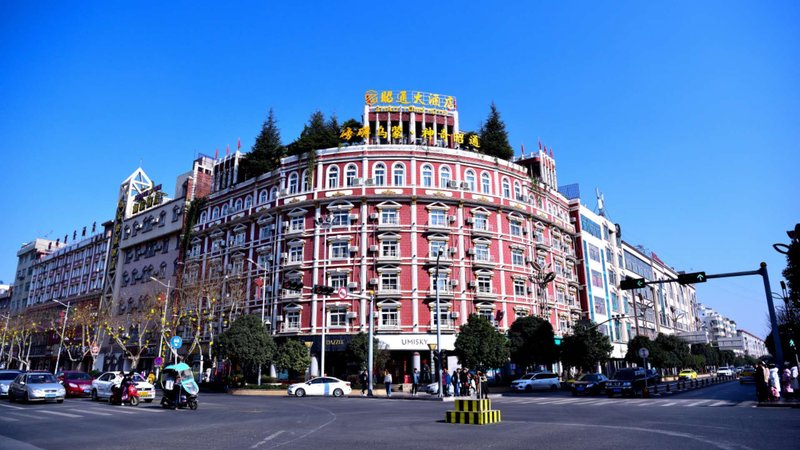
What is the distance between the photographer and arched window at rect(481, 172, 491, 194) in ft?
157

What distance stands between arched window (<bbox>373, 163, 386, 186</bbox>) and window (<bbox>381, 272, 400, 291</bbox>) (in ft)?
27.1

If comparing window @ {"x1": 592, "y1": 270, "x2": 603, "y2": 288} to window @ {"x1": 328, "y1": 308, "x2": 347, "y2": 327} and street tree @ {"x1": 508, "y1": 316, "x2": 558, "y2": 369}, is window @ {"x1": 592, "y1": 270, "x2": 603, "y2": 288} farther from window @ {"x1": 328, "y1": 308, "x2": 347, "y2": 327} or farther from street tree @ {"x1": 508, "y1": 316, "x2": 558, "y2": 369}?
window @ {"x1": 328, "y1": 308, "x2": 347, "y2": 327}

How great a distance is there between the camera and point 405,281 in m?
42.9

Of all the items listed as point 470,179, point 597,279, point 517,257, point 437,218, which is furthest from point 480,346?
point 597,279

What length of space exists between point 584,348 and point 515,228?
12.3m

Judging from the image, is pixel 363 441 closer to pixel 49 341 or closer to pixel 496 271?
pixel 496 271

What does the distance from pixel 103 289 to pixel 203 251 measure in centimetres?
2216

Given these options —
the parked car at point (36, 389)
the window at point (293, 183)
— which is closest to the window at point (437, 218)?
the window at point (293, 183)

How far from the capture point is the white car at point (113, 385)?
2539 centimetres

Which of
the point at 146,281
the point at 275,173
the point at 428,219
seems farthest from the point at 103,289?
the point at 428,219

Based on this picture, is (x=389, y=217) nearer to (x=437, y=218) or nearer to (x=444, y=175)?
(x=437, y=218)

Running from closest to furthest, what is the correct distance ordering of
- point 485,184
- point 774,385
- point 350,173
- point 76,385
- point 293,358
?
point 774,385 → point 76,385 → point 293,358 → point 350,173 → point 485,184

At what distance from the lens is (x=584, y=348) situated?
43844mm

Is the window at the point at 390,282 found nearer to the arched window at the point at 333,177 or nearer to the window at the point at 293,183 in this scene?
the arched window at the point at 333,177
